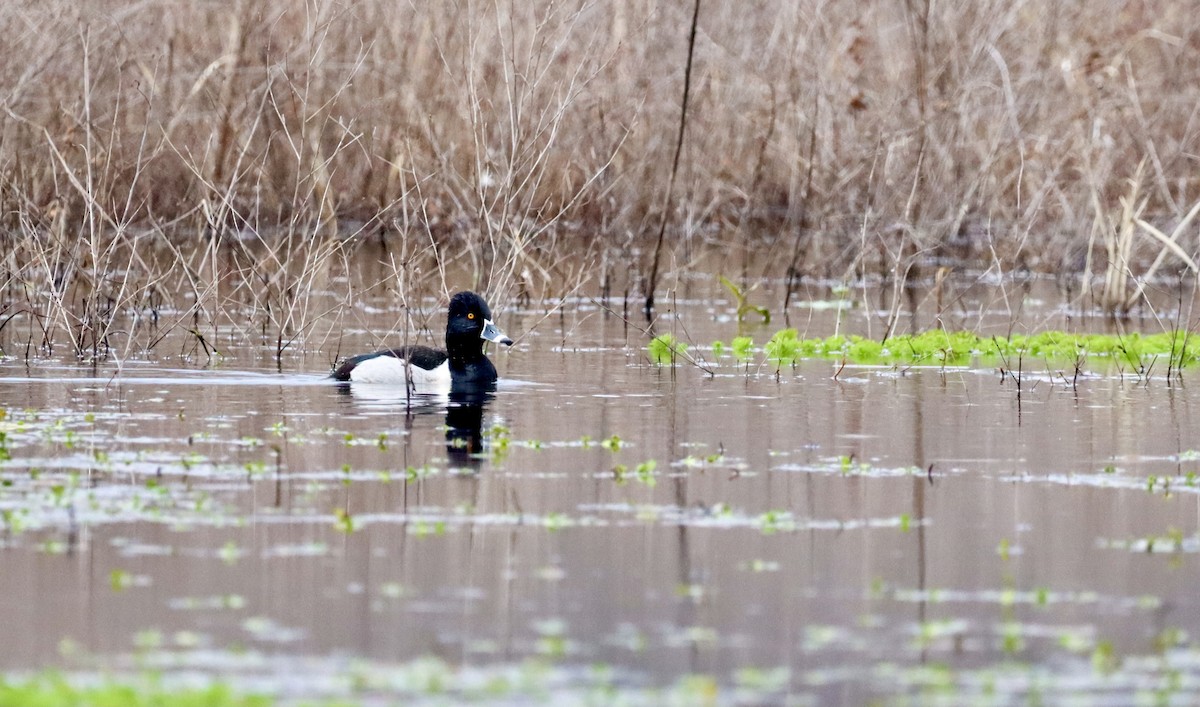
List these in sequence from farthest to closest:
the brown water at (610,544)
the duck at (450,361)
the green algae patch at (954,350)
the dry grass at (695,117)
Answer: the dry grass at (695,117), the green algae patch at (954,350), the duck at (450,361), the brown water at (610,544)

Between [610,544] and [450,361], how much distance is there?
6818 mm

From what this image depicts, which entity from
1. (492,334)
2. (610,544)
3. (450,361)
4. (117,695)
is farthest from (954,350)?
(117,695)

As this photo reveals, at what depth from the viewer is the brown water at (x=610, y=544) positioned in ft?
20.9

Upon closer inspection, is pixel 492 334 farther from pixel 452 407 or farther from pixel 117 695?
pixel 117 695

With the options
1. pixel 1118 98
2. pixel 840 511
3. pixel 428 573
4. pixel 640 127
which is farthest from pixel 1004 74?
pixel 428 573

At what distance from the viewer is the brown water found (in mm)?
6383

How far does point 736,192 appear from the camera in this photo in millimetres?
26359

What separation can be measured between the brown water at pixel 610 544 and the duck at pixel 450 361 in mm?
589

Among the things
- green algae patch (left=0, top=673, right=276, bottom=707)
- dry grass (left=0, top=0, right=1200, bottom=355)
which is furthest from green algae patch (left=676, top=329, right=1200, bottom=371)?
green algae patch (left=0, top=673, right=276, bottom=707)

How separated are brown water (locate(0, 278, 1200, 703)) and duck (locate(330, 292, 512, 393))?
0.59 meters

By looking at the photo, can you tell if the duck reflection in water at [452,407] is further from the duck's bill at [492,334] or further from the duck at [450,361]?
the duck's bill at [492,334]

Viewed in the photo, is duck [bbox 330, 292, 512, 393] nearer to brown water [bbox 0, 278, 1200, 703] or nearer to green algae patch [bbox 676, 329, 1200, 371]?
brown water [bbox 0, 278, 1200, 703]

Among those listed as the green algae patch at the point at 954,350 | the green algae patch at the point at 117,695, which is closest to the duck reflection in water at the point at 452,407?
the green algae patch at the point at 954,350

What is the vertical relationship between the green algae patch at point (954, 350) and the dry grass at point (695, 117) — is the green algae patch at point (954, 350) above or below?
below
